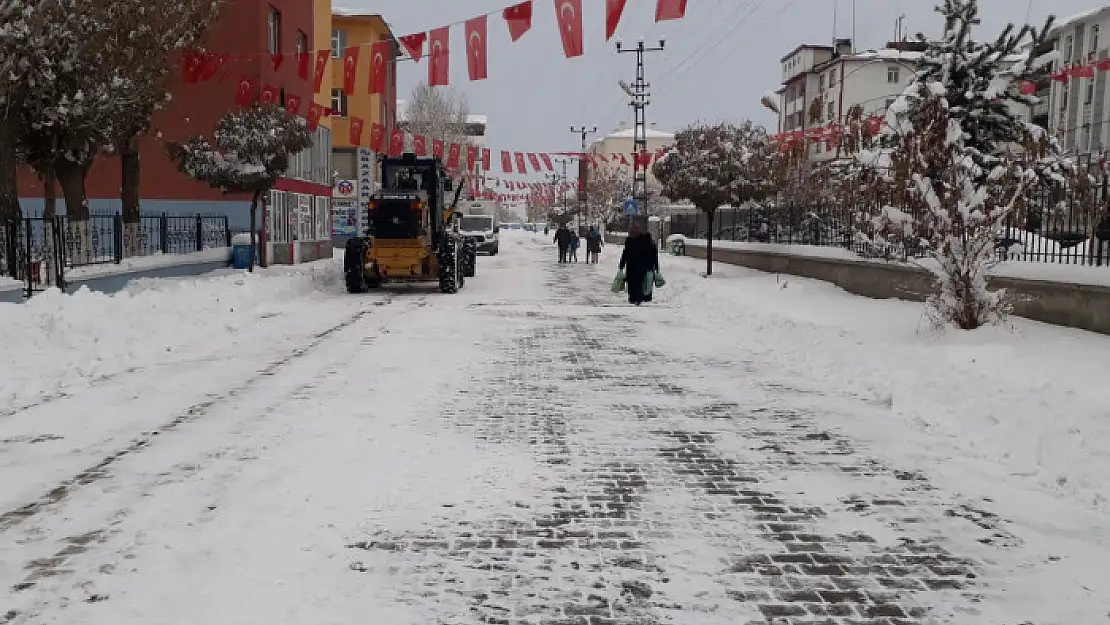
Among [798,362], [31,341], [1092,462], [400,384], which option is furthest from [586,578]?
[31,341]

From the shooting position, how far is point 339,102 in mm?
46625

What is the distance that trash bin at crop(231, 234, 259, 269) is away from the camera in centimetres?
2344

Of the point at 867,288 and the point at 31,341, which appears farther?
the point at 867,288

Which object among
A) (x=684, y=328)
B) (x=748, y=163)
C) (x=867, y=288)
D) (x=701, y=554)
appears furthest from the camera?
(x=748, y=163)

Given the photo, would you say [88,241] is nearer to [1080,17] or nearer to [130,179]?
[130,179]

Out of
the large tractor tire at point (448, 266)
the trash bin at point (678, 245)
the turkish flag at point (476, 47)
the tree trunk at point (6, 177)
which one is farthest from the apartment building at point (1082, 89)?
the tree trunk at point (6, 177)

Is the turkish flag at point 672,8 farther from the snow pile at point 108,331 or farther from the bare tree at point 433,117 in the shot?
the bare tree at point 433,117

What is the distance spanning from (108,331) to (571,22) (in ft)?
28.0

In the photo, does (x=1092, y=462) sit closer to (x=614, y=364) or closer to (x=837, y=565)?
(x=837, y=565)

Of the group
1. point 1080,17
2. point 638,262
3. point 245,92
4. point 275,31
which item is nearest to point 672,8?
point 638,262

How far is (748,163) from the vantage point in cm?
2458

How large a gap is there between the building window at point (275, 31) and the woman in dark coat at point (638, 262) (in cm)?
1849

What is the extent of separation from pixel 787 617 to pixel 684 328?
10.7m

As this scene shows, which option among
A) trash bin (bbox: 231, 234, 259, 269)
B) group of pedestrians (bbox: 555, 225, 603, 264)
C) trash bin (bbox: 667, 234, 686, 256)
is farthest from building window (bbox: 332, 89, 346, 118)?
trash bin (bbox: 231, 234, 259, 269)
